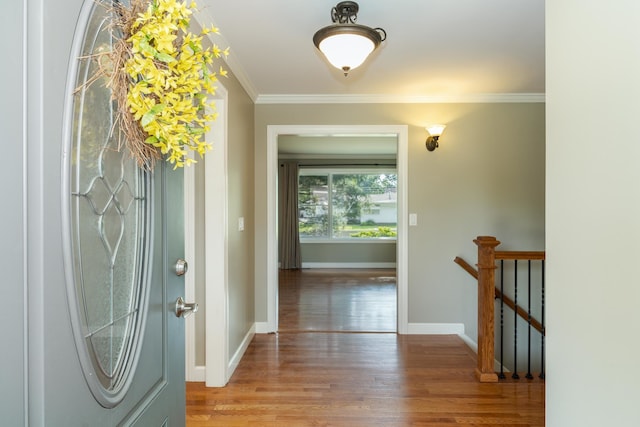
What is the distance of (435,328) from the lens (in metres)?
3.69

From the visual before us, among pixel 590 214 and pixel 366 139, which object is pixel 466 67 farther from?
pixel 366 139

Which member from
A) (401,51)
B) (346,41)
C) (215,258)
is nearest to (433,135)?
(401,51)

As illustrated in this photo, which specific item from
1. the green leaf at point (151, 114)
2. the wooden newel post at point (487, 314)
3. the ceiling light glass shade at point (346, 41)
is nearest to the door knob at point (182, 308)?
the green leaf at point (151, 114)

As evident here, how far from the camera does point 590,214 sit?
1073 mm

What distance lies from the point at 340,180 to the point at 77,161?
737 cm

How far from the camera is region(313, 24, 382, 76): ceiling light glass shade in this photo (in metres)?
1.87

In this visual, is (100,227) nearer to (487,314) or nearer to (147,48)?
(147,48)

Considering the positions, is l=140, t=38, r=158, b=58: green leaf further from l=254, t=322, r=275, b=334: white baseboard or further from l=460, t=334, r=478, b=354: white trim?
l=460, t=334, r=478, b=354: white trim

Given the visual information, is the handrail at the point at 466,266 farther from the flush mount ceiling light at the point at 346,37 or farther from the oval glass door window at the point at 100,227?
the oval glass door window at the point at 100,227

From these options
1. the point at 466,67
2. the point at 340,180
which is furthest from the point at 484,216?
the point at 340,180

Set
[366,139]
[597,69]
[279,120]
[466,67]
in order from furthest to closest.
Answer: [366,139] < [279,120] < [466,67] < [597,69]

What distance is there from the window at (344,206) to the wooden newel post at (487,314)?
209 inches

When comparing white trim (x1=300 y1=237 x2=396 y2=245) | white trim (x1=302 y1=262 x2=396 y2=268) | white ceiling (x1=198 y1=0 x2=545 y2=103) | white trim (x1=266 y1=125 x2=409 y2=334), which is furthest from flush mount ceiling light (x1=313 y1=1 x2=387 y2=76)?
white trim (x1=302 y1=262 x2=396 y2=268)

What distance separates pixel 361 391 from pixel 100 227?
2.20 metres
